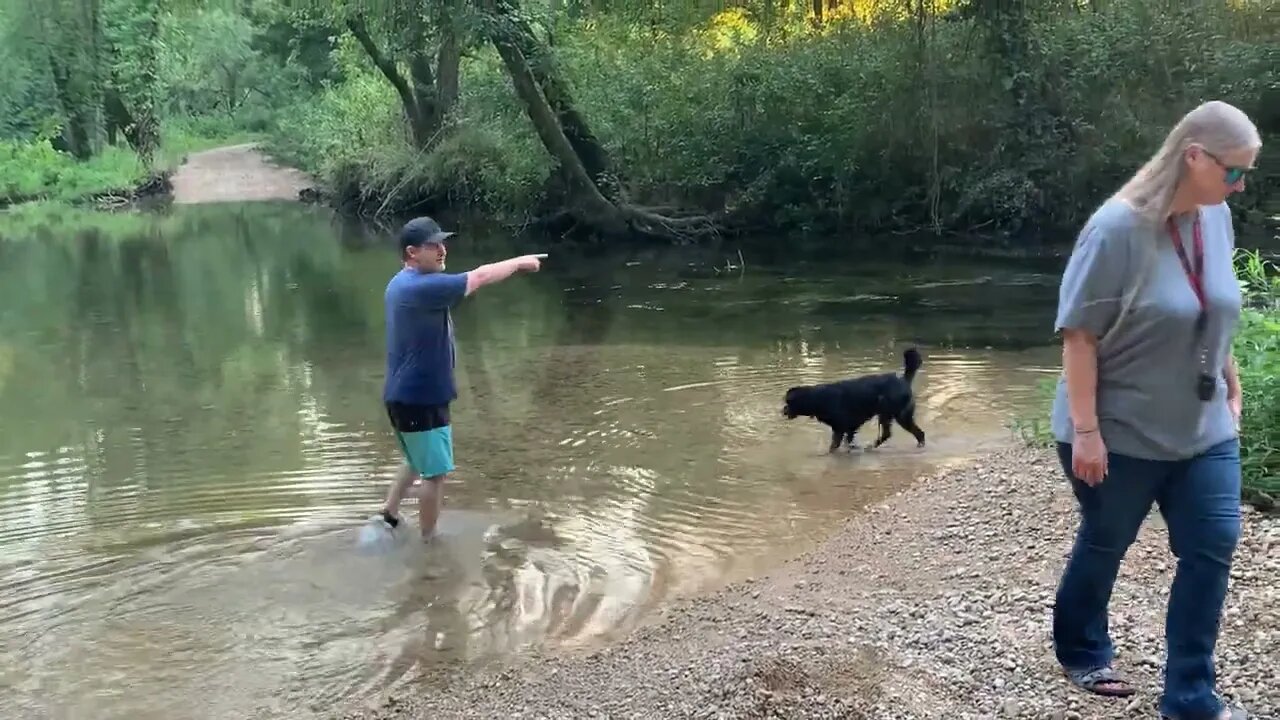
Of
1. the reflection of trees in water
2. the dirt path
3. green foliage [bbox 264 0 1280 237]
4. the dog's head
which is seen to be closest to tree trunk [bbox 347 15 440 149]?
green foliage [bbox 264 0 1280 237]

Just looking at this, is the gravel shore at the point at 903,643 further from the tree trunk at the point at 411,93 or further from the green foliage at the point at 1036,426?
the tree trunk at the point at 411,93

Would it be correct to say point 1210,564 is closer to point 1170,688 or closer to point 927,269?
point 1170,688

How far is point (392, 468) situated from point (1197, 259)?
6955 mm

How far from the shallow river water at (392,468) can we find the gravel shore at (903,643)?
50 centimetres

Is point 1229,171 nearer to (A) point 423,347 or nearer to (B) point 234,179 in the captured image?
(A) point 423,347

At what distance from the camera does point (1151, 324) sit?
3.72 meters

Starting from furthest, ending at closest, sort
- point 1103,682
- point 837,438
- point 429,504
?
point 837,438
point 429,504
point 1103,682

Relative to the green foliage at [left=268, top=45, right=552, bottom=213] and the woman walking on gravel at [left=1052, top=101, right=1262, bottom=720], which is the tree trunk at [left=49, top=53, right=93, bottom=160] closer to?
the green foliage at [left=268, top=45, right=552, bottom=213]

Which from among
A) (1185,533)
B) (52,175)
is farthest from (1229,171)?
(52,175)

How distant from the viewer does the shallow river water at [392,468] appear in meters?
6.16

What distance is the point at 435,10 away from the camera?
22969 mm

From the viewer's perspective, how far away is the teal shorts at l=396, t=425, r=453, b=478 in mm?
7305

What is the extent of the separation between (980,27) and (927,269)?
204 inches

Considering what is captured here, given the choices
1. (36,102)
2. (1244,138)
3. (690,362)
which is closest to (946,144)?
(690,362)
